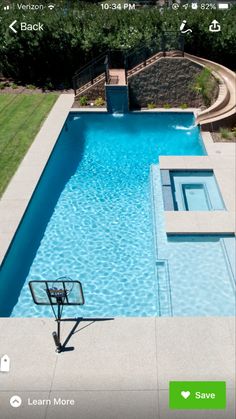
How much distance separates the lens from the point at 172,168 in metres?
17.3

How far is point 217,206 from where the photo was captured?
1494 centimetres

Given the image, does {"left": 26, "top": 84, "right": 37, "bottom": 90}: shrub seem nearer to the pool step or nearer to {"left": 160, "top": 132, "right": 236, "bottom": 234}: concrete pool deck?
{"left": 160, "top": 132, "right": 236, "bottom": 234}: concrete pool deck

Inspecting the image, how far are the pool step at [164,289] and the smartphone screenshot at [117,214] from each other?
0.04 metres

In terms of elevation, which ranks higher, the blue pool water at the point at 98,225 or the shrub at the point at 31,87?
the shrub at the point at 31,87

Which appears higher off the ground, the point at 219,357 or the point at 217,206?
the point at 217,206

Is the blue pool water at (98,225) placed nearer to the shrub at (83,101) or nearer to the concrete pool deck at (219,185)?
the concrete pool deck at (219,185)

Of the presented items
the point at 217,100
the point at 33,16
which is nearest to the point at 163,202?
the point at 217,100

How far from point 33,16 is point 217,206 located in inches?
864

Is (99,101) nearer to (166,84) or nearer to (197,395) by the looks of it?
(166,84)

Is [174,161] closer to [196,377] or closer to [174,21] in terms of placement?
[196,377]

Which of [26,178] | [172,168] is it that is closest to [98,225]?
[26,178]

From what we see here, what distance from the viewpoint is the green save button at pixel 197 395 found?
303 inches

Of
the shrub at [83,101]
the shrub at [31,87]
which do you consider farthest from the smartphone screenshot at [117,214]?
the shrub at [83,101]

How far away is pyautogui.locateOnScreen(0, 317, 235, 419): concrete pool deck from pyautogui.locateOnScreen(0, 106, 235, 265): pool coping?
12.5 feet
